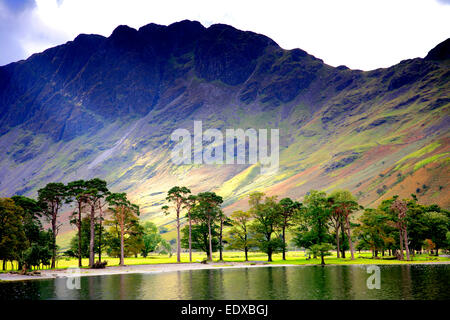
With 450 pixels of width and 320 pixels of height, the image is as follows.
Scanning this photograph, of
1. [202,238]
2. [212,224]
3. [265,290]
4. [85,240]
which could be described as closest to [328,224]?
[212,224]

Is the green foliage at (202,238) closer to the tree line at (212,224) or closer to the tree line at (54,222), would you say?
the tree line at (212,224)

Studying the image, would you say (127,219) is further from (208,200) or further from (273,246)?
(273,246)

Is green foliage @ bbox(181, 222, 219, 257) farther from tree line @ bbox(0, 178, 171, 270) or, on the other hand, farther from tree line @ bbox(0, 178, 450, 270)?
tree line @ bbox(0, 178, 171, 270)

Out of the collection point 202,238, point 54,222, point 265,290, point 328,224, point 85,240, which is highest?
point 54,222

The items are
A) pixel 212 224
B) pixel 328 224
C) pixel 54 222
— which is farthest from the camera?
pixel 212 224

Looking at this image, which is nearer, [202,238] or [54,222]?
[54,222]

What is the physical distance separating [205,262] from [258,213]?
2190 cm

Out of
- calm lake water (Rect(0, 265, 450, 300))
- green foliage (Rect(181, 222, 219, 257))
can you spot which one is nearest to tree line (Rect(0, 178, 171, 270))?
green foliage (Rect(181, 222, 219, 257))

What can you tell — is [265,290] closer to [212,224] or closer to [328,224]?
[328,224]
